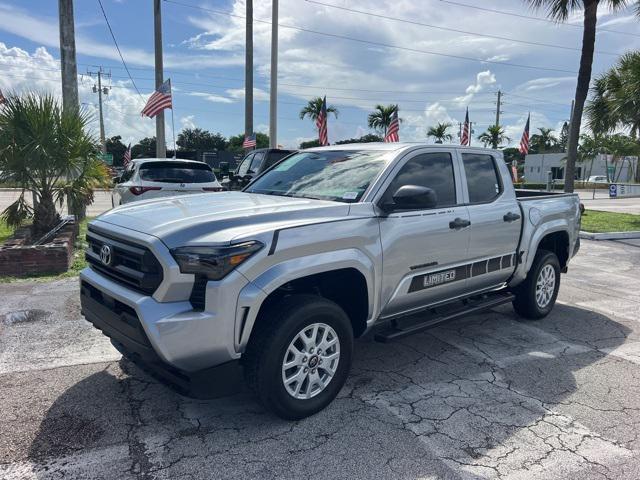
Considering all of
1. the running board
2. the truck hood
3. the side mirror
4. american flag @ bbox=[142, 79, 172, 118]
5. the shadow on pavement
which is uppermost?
american flag @ bbox=[142, 79, 172, 118]

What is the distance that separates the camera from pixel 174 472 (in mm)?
2900

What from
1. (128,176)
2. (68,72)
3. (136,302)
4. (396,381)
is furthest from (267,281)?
(68,72)

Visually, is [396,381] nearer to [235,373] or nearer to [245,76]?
[235,373]

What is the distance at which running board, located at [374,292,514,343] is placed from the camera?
13.3ft

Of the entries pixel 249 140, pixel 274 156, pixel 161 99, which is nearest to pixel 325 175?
pixel 274 156

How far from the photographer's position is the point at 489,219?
15.9 ft

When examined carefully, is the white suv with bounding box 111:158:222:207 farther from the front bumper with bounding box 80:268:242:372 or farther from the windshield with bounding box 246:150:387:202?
the front bumper with bounding box 80:268:242:372

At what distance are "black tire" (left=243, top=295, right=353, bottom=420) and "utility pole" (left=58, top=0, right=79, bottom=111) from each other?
948 cm

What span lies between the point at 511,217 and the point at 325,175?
1.99 m

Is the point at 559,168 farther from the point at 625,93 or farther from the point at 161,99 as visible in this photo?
the point at 161,99

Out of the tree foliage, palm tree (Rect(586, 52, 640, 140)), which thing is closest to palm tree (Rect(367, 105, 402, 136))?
palm tree (Rect(586, 52, 640, 140))

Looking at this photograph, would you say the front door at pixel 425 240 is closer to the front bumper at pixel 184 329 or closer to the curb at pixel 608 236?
the front bumper at pixel 184 329

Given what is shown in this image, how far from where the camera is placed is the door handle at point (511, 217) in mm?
5020

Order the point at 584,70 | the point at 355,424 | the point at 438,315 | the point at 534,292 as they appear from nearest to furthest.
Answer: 1. the point at 355,424
2. the point at 438,315
3. the point at 534,292
4. the point at 584,70
